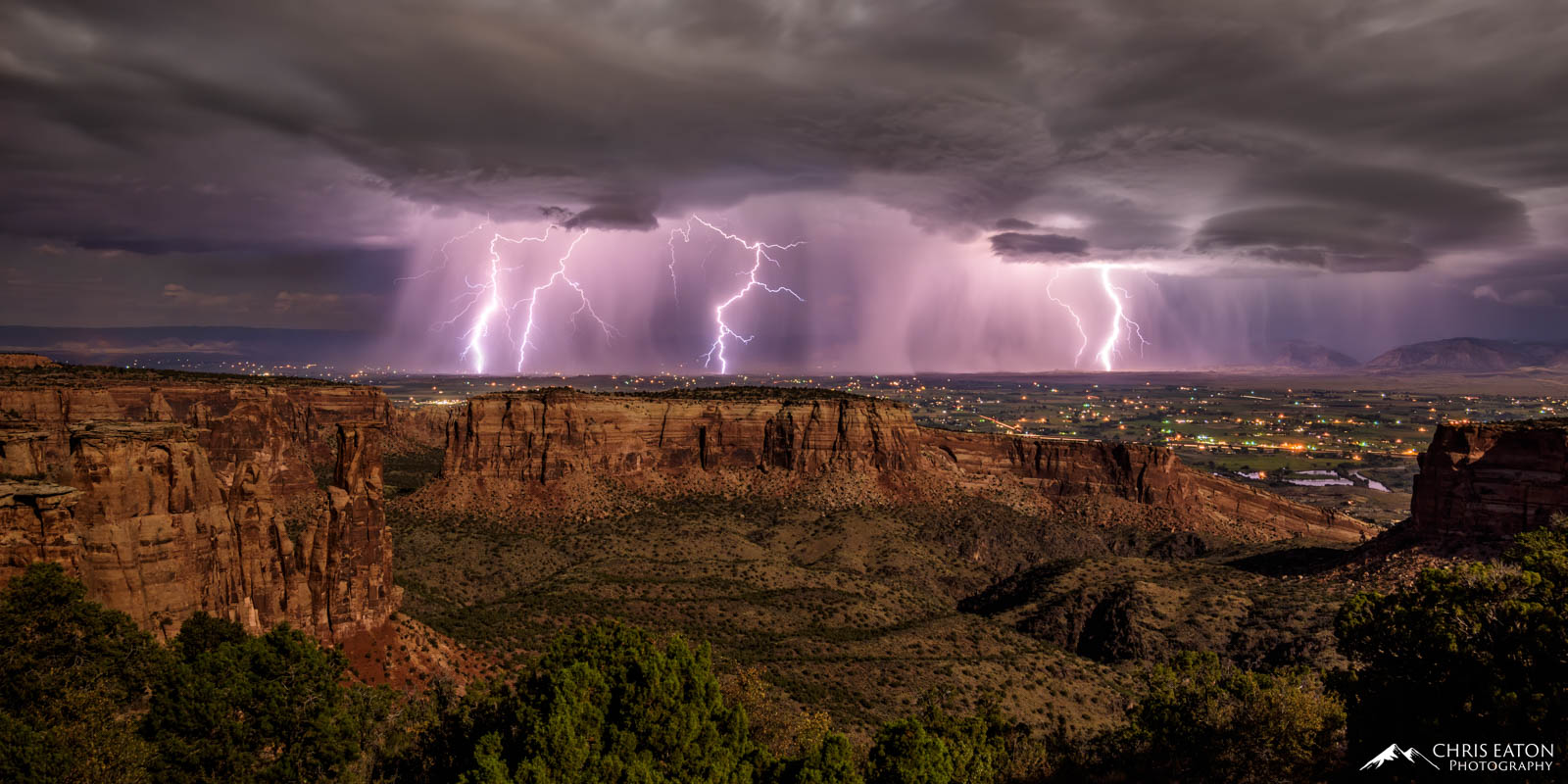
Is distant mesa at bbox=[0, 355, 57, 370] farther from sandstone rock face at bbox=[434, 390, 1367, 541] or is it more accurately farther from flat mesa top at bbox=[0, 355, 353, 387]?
sandstone rock face at bbox=[434, 390, 1367, 541]

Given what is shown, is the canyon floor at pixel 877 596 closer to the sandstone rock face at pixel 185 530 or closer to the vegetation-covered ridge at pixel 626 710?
the sandstone rock face at pixel 185 530

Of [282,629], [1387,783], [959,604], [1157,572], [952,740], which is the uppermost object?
[282,629]

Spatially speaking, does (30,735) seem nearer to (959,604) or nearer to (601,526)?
(601,526)

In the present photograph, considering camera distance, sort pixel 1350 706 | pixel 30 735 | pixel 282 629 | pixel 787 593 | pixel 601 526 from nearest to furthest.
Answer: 1. pixel 30 735
2. pixel 1350 706
3. pixel 282 629
4. pixel 787 593
5. pixel 601 526

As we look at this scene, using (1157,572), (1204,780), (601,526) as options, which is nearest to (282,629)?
(1204,780)

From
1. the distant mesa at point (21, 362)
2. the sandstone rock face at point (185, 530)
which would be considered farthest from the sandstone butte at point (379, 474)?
the distant mesa at point (21, 362)

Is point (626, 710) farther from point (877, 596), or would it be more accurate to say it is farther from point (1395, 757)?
point (877, 596)

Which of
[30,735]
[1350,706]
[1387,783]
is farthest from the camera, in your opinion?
[1350,706]

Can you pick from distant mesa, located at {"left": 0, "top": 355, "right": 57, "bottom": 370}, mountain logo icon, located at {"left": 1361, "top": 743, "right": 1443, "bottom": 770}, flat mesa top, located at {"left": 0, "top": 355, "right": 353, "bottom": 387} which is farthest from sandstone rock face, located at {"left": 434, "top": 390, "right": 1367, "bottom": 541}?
mountain logo icon, located at {"left": 1361, "top": 743, "right": 1443, "bottom": 770}
